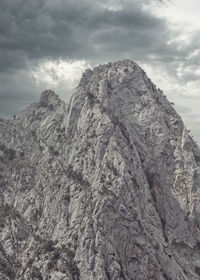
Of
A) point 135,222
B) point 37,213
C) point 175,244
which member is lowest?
point 175,244

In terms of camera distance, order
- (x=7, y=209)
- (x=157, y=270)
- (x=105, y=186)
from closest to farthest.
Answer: (x=157, y=270), (x=105, y=186), (x=7, y=209)

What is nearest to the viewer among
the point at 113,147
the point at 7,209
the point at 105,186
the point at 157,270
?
the point at 157,270

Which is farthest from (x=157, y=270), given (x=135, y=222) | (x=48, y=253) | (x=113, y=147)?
(x=113, y=147)

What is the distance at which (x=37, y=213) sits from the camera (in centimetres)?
18275

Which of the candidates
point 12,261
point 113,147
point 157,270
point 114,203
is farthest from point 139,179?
point 12,261

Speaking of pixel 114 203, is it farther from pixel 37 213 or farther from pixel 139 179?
pixel 37 213

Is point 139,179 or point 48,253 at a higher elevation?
point 139,179

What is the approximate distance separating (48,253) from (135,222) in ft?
118

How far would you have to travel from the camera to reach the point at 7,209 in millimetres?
192625

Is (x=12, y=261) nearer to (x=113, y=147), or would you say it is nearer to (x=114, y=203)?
(x=114, y=203)

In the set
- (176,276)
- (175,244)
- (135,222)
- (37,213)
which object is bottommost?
(176,276)

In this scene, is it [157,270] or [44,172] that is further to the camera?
[44,172]

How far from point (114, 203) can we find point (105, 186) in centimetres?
1159

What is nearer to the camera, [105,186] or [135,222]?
[135,222]
